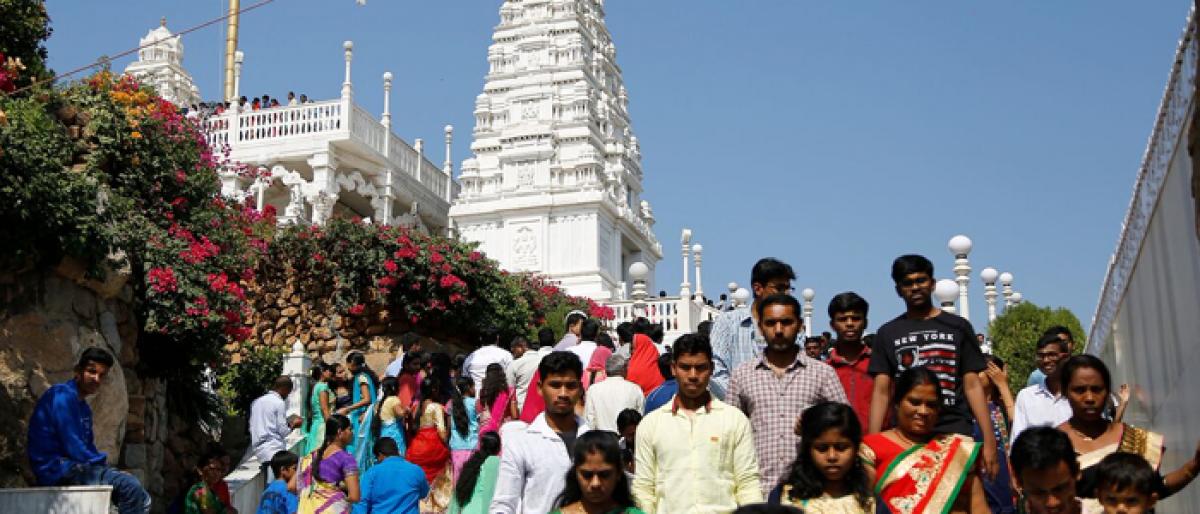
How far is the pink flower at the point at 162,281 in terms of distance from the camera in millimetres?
13586

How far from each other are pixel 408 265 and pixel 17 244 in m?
10.4

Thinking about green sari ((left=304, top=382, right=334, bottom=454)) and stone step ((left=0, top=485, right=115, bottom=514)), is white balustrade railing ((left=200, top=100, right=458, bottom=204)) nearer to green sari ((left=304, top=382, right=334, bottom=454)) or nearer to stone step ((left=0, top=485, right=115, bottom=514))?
green sari ((left=304, top=382, right=334, bottom=454))

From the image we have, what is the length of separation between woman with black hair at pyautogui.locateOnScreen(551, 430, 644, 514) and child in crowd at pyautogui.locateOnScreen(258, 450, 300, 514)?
18.7 ft

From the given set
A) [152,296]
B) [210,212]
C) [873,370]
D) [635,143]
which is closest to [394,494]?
[873,370]

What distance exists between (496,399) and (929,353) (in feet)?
16.5

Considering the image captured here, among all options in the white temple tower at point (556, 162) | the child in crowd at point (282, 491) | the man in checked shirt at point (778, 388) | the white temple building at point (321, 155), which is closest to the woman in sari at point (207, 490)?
the child in crowd at point (282, 491)

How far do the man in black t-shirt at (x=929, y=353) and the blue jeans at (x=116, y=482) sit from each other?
16.4 ft

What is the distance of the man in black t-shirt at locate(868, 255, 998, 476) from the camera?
6.53 meters

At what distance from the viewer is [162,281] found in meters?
13.6

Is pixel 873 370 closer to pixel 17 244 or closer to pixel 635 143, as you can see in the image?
pixel 17 244

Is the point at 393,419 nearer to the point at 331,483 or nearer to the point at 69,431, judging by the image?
the point at 331,483

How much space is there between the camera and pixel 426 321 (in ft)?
71.3

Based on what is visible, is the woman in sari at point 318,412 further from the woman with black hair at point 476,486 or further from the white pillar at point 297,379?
the woman with black hair at point 476,486

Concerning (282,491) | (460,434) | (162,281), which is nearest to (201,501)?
(282,491)
